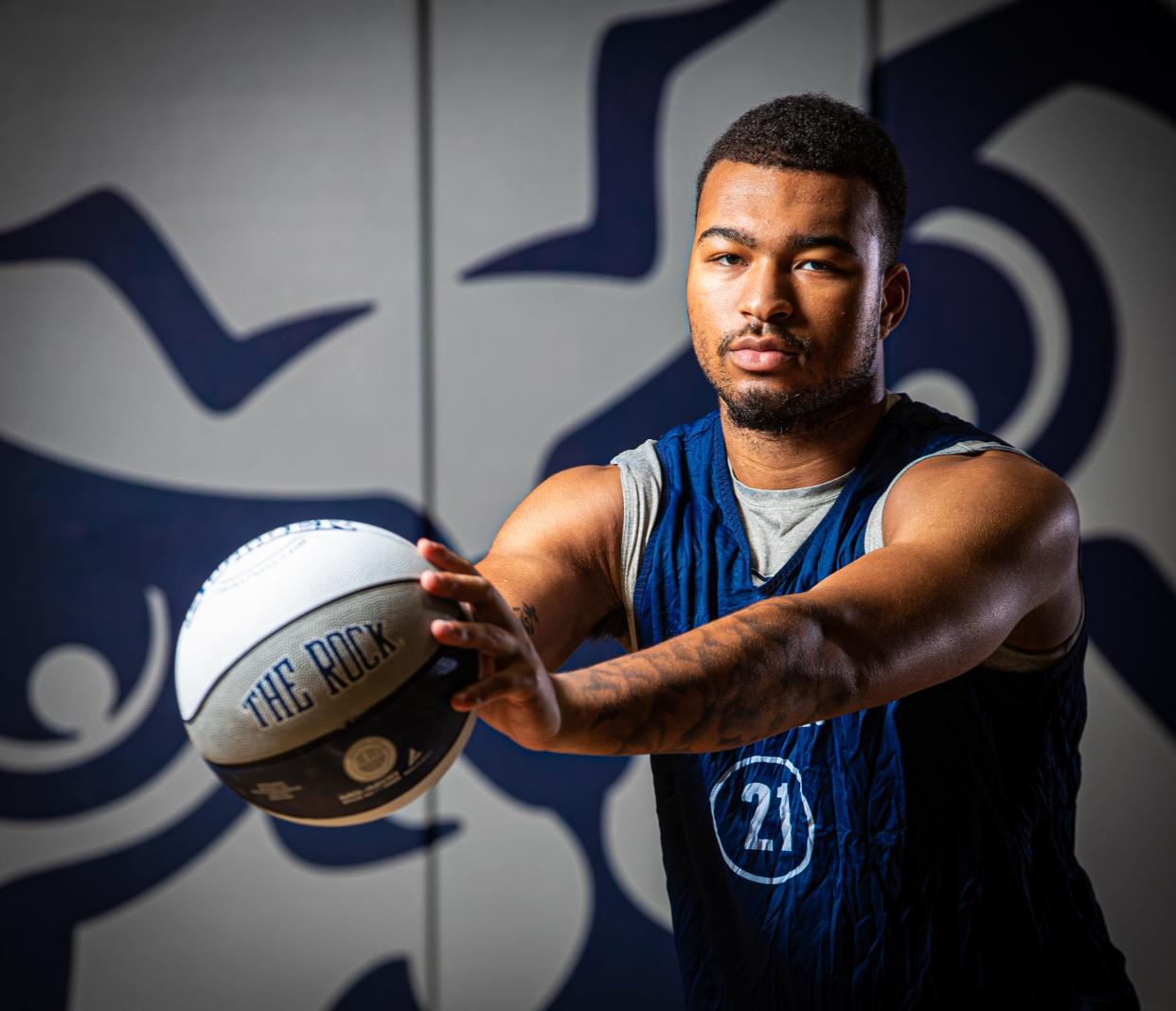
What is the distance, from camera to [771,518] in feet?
4.44

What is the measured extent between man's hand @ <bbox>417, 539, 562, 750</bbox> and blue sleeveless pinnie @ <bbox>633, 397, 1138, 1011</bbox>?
0.45m

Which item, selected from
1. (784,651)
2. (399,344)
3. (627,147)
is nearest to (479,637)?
(784,651)

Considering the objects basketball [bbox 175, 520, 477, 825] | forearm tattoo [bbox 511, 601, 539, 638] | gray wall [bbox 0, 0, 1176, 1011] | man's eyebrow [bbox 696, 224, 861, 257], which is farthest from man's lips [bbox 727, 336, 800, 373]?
gray wall [bbox 0, 0, 1176, 1011]

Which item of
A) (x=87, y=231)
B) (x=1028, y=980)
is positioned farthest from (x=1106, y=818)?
(x=87, y=231)

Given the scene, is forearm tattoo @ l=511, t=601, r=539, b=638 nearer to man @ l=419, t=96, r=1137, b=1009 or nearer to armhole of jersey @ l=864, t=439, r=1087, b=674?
man @ l=419, t=96, r=1137, b=1009

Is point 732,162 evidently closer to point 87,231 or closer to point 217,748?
point 217,748

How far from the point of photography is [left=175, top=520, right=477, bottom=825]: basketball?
0.92 meters

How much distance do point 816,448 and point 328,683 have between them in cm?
68

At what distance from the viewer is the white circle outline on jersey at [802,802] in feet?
4.20

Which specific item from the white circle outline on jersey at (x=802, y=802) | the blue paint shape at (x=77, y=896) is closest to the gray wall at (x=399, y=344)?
the blue paint shape at (x=77, y=896)

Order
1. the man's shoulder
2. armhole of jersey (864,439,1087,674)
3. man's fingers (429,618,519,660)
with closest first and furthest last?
man's fingers (429,618,519,660) → the man's shoulder → armhole of jersey (864,439,1087,674)

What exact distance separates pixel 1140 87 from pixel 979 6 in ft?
1.32

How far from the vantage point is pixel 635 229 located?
101 inches

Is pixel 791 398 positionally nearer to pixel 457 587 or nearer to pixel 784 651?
pixel 784 651
